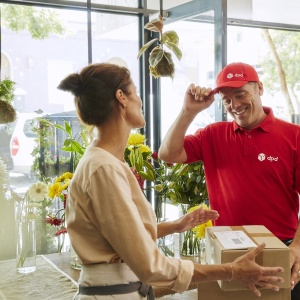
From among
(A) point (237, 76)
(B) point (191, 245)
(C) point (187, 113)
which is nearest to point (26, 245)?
(B) point (191, 245)

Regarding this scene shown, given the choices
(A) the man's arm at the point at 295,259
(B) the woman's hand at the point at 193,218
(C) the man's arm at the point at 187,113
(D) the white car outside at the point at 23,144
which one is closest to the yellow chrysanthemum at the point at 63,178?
(C) the man's arm at the point at 187,113

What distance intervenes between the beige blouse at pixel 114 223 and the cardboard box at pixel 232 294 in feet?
0.76

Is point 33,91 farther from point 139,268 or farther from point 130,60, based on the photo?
point 139,268

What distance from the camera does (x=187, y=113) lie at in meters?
1.91

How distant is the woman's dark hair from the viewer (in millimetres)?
1211

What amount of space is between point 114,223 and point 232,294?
48 cm

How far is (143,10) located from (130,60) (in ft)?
1.48

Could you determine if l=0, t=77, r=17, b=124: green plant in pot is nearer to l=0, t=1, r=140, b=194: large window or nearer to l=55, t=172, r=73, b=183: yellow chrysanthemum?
l=55, t=172, r=73, b=183: yellow chrysanthemum

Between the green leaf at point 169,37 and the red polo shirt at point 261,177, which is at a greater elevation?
the green leaf at point 169,37

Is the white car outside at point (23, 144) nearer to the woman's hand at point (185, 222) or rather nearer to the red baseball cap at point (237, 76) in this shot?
the red baseball cap at point (237, 76)

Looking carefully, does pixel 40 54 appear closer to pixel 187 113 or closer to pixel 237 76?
pixel 187 113

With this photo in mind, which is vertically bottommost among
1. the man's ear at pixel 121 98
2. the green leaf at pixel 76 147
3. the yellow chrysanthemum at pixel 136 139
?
the green leaf at pixel 76 147

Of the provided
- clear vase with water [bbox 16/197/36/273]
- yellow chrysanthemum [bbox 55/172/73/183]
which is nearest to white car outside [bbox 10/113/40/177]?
yellow chrysanthemum [bbox 55/172/73/183]

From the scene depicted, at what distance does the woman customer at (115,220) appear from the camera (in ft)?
3.61
